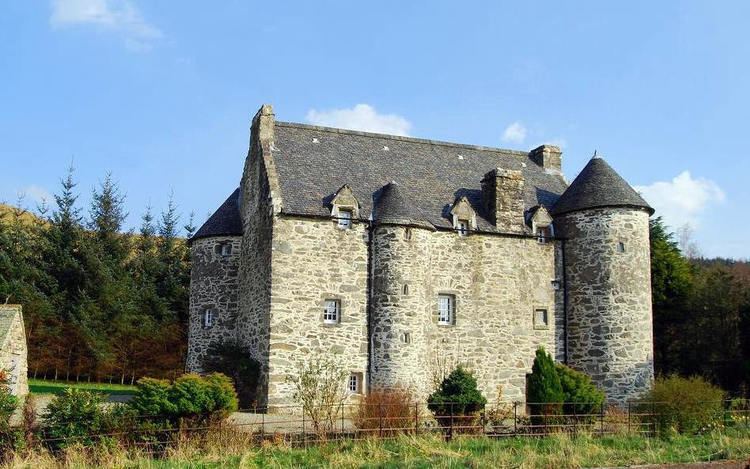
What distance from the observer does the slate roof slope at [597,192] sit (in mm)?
30000

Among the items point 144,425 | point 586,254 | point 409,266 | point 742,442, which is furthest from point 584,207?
point 144,425

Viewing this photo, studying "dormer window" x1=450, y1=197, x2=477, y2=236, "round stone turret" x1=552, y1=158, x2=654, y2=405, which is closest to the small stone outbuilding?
"dormer window" x1=450, y1=197, x2=477, y2=236

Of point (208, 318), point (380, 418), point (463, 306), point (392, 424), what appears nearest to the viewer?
point (380, 418)

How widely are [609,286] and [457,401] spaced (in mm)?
9788

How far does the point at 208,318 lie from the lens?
98.1 ft

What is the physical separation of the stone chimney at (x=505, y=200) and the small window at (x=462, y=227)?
1161 millimetres

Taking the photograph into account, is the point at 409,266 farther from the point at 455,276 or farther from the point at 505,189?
the point at 505,189

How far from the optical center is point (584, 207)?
99.3ft

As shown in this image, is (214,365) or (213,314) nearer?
(214,365)

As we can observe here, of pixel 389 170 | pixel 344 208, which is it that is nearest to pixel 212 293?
pixel 344 208

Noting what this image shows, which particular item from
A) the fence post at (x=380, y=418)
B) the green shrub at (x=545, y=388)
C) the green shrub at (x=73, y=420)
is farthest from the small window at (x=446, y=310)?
the green shrub at (x=73, y=420)

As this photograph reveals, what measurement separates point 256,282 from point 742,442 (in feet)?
52.6

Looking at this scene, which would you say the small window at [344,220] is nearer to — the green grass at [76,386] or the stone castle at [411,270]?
the stone castle at [411,270]

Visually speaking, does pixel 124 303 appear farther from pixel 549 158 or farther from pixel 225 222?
pixel 549 158
